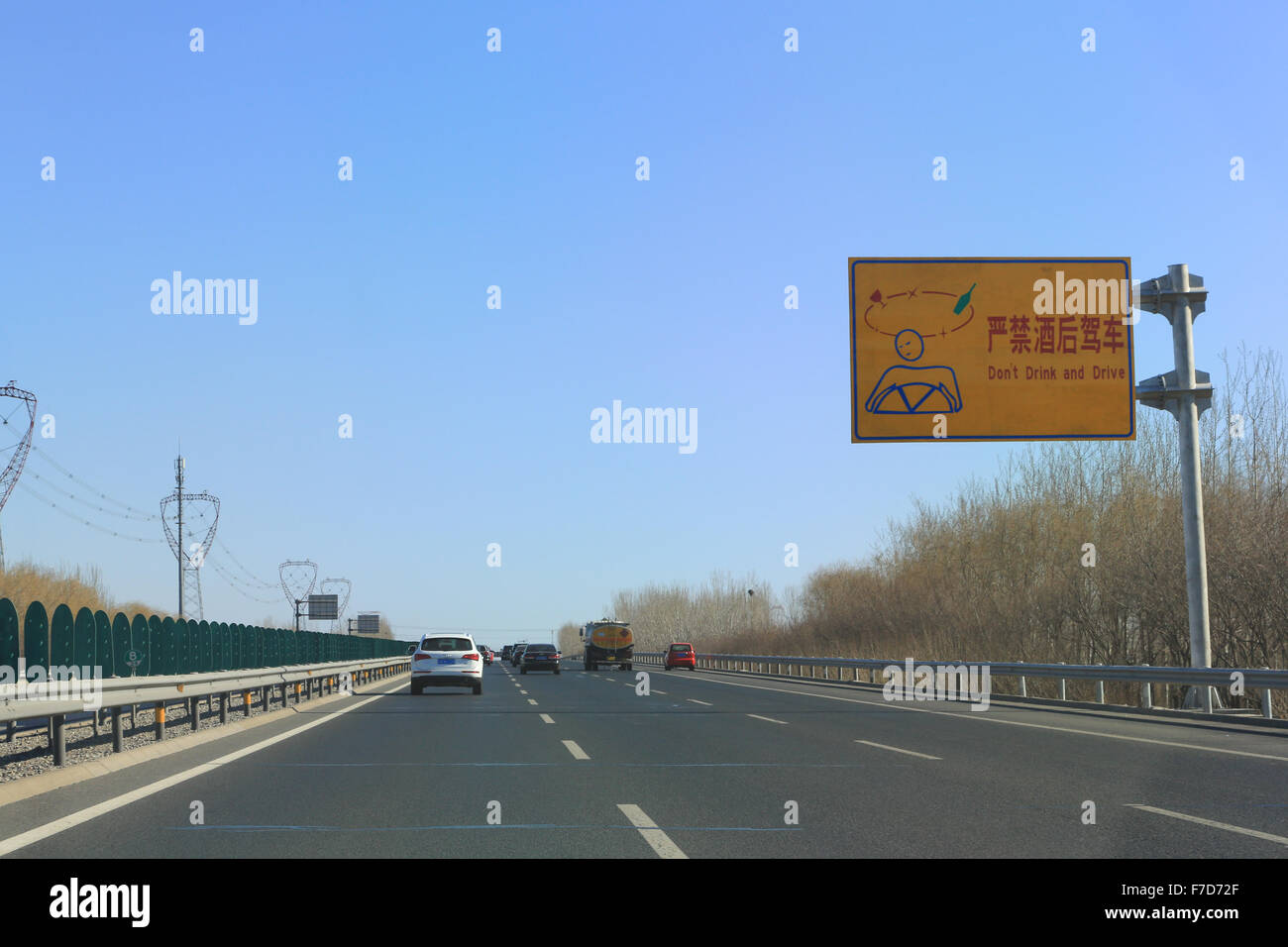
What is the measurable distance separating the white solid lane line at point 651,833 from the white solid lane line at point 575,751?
410cm

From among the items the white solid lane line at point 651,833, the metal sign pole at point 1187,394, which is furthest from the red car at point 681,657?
the white solid lane line at point 651,833

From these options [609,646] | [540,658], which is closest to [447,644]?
[540,658]

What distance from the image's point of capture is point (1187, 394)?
22.8m

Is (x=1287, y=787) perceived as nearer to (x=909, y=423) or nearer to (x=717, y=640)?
(x=909, y=423)

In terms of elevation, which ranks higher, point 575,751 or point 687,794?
point 687,794

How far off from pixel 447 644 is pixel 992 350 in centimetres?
1632

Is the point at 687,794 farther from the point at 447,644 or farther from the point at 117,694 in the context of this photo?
the point at 447,644

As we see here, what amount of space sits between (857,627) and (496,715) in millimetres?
34334

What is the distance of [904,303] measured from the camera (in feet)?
78.4

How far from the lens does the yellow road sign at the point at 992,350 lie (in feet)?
76.7

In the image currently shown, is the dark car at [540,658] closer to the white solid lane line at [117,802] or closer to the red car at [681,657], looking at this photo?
the red car at [681,657]
